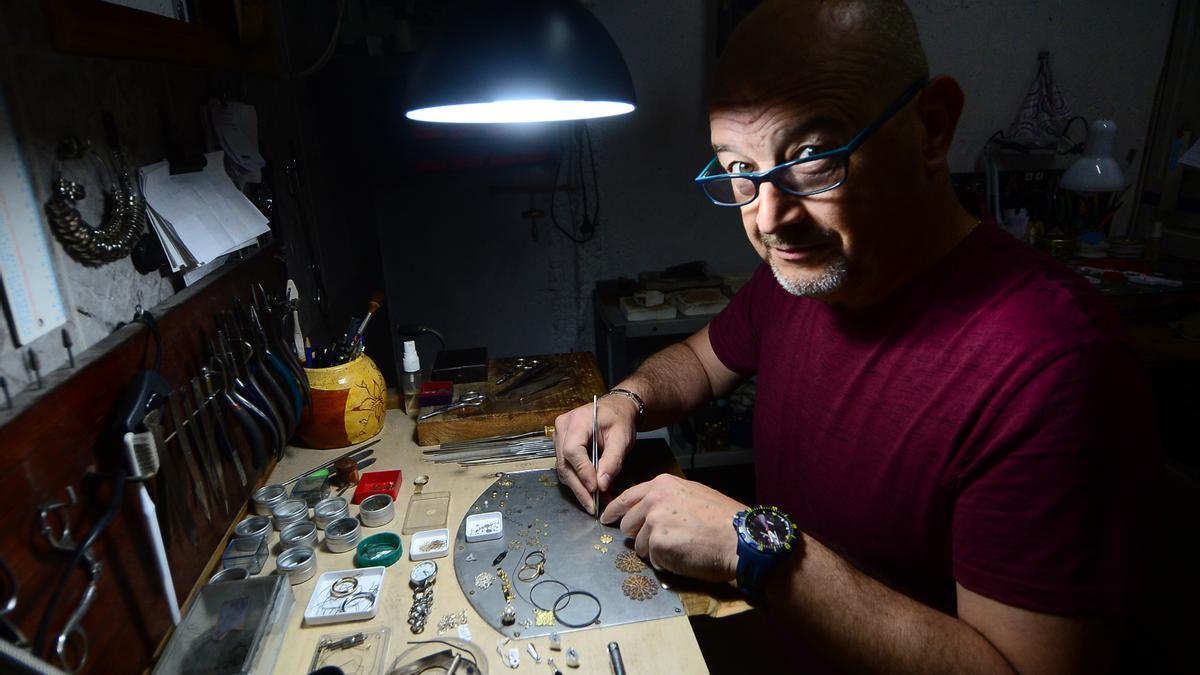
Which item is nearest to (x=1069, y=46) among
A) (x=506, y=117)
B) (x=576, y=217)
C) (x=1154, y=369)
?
(x=1154, y=369)

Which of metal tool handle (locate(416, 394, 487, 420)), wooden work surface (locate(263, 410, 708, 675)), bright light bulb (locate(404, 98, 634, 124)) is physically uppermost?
bright light bulb (locate(404, 98, 634, 124))

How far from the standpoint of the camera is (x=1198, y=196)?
9.54ft

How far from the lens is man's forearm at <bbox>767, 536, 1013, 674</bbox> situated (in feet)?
2.43

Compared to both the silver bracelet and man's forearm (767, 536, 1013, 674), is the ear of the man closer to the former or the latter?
man's forearm (767, 536, 1013, 674)

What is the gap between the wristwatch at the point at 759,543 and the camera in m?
0.83

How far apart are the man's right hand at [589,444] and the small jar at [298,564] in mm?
434

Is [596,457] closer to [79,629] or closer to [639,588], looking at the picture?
[639,588]

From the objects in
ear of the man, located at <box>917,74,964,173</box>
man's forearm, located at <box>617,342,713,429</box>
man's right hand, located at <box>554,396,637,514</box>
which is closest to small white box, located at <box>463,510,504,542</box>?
man's right hand, located at <box>554,396,637,514</box>

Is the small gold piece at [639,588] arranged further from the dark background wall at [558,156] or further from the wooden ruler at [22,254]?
the dark background wall at [558,156]

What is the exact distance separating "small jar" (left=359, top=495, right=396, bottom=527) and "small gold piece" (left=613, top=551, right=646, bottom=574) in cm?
42

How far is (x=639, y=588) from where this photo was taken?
0.94 meters

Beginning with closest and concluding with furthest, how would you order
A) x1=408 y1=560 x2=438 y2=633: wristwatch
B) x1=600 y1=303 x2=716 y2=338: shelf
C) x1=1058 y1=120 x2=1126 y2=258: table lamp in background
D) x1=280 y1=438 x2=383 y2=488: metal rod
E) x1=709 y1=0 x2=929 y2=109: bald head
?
x1=709 y1=0 x2=929 y2=109: bald head → x1=408 y1=560 x2=438 y2=633: wristwatch → x1=280 y1=438 x2=383 y2=488: metal rod → x1=600 y1=303 x2=716 y2=338: shelf → x1=1058 y1=120 x2=1126 y2=258: table lamp in background

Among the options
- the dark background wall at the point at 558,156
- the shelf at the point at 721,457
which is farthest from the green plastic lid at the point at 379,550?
the shelf at the point at 721,457

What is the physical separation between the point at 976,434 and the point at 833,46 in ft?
1.68
